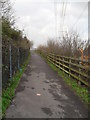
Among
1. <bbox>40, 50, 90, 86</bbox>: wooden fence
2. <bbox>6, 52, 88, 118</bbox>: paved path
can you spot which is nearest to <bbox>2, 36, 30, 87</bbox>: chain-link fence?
<bbox>6, 52, 88, 118</bbox>: paved path

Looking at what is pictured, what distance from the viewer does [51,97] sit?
7105 millimetres

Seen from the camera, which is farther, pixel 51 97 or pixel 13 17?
pixel 13 17

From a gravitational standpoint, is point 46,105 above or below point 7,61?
below

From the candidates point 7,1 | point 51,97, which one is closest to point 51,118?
point 51,97

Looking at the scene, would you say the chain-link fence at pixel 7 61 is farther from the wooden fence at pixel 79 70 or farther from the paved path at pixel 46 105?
the wooden fence at pixel 79 70

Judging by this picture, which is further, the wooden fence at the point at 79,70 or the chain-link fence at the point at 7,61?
the chain-link fence at the point at 7,61

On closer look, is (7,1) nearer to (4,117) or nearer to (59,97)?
(59,97)

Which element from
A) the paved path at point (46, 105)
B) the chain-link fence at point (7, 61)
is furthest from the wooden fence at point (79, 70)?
the chain-link fence at point (7, 61)

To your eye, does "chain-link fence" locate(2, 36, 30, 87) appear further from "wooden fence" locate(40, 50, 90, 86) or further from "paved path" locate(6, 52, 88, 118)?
"wooden fence" locate(40, 50, 90, 86)

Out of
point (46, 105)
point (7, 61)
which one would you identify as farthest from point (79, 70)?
point (46, 105)

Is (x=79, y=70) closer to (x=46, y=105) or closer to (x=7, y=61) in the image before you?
(x=7, y=61)

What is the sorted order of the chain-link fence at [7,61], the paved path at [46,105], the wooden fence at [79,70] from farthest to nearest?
the chain-link fence at [7,61] → the wooden fence at [79,70] → the paved path at [46,105]

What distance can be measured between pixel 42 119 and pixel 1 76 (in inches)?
98.1

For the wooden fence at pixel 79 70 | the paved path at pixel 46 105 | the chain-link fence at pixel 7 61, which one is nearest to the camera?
the paved path at pixel 46 105
